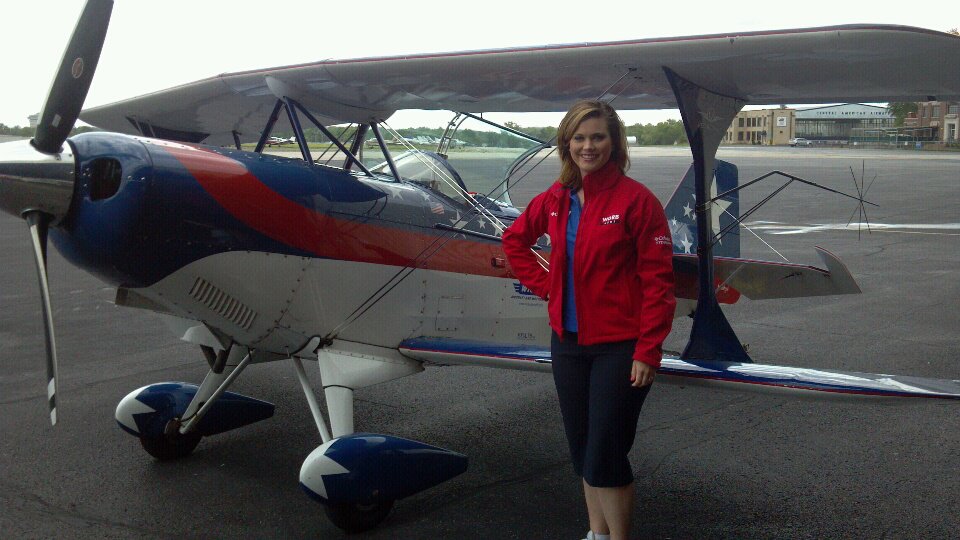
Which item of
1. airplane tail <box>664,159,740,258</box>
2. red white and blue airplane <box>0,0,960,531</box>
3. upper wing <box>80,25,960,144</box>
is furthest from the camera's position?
airplane tail <box>664,159,740,258</box>

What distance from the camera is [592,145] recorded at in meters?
3.00

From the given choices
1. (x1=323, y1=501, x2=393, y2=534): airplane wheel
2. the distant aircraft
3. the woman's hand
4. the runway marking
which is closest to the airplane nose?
(x1=323, y1=501, x2=393, y2=534): airplane wheel

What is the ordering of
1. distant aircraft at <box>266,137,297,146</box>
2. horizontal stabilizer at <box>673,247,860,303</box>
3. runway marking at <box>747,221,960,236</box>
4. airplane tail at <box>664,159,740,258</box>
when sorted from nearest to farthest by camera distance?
horizontal stabilizer at <box>673,247,860,303</box>, distant aircraft at <box>266,137,297,146</box>, airplane tail at <box>664,159,740,258</box>, runway marking at <box>747,221,960,236</box>

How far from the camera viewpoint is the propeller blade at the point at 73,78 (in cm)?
345

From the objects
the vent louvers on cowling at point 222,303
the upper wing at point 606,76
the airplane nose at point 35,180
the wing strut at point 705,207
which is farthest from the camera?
the wing strut at point 705,207

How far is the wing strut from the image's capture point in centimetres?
461

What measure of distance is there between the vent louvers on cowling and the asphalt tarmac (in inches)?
34.9

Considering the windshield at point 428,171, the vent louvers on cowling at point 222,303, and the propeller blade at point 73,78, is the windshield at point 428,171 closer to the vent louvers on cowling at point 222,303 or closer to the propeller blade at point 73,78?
the vent louvers on cowling at point 222,303

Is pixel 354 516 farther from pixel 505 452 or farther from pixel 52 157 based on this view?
pixel 52 157

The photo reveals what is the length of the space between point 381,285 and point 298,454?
45.8 inches

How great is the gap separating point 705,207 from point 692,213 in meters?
1.85

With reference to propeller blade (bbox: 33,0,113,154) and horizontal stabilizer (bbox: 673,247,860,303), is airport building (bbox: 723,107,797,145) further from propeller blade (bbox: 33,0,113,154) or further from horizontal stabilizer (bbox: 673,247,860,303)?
propeller blade (bbox: 33,0,113,154)

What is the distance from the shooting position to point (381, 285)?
4543mm

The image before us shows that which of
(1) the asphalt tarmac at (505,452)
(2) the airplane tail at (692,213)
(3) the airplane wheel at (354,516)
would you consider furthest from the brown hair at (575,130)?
(2) the airplane tail at (692,213)
